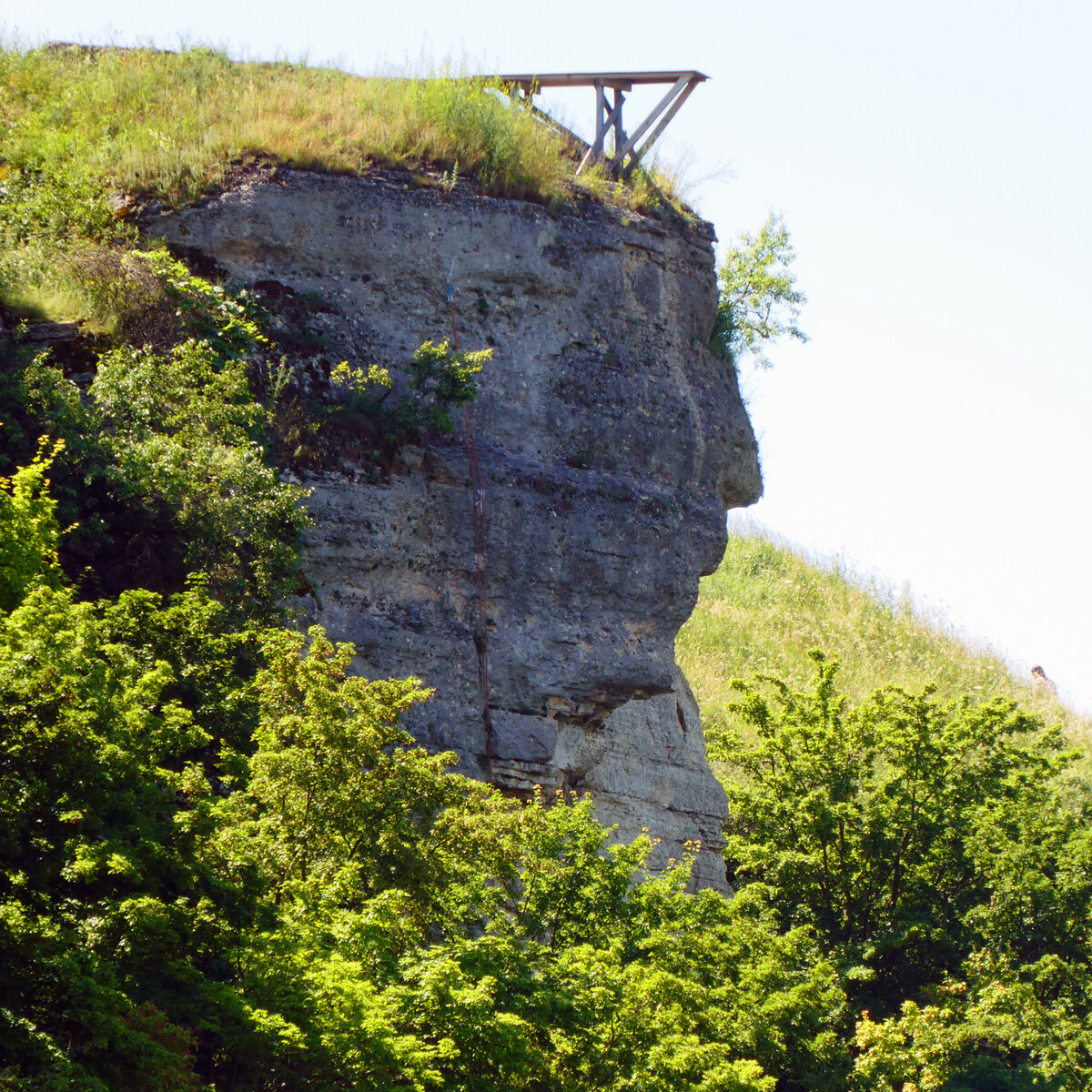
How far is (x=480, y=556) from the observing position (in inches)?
659

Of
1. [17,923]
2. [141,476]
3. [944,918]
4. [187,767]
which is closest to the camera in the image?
[17,923]

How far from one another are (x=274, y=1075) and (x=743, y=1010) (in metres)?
6.55

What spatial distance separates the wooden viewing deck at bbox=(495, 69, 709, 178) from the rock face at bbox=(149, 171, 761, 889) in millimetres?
1697

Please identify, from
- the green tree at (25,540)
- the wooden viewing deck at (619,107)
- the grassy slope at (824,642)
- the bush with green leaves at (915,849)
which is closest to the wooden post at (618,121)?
the wooden viewing deck at (619,107)

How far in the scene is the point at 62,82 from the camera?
19.8 metres

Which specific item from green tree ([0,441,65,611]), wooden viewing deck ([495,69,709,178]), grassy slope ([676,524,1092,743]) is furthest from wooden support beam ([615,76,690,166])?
grassy slope ([676,524,1092,743])

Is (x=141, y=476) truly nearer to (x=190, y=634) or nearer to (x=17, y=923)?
(x=190, y=634)

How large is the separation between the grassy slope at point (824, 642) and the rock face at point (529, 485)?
1556 cm

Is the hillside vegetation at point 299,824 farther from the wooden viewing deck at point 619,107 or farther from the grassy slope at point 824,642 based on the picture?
the grassy slope at point 824,642

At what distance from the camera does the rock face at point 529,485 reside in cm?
1606

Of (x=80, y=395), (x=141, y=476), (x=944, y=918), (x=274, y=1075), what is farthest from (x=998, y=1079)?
(x=80, y=395)

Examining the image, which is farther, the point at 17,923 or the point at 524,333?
the point at 524,333

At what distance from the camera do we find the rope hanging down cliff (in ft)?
52.1

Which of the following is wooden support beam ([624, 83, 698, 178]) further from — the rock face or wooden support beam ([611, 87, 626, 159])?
the rock face
